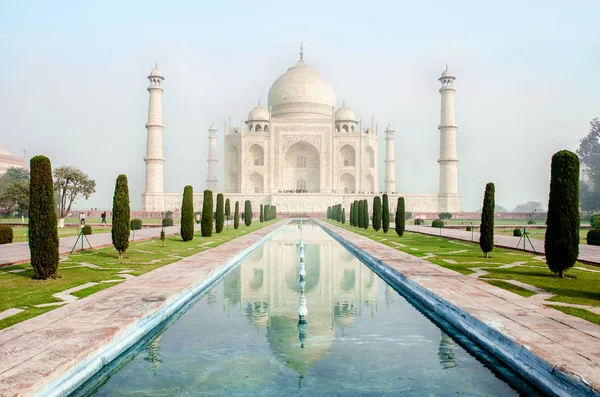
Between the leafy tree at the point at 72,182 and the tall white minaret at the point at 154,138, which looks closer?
the leafy tree at the point at 72,182

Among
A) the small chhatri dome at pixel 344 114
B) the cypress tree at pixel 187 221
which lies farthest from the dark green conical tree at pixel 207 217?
the small chhatri dome at pixel 344 114

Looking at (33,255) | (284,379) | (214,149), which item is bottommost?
(284,379)

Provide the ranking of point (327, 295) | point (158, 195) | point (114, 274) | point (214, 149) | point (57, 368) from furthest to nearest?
1. point (214, 149)
2. point (158, 195)
3. point (114, 274)
4. point (327, 295)
5. point (57, 368)

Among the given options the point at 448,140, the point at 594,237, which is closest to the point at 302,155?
the point at 448,140

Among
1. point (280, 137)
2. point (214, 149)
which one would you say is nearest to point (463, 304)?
point (280, 137)

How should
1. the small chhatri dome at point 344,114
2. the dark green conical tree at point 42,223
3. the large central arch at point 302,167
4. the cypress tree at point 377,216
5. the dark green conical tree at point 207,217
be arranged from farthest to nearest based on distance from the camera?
the small chhatri dome at point 344,114 → the large central arch at point 302,167 → the cypress tree at point 377,216 → the dark green conical tree at point 207,217 → the dark green conical tree at point 42,223

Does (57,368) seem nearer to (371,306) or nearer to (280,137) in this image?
(371,306)

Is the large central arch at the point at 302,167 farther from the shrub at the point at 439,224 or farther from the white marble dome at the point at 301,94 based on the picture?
the shrub at the point at 439,224

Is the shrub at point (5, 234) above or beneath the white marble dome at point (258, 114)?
beneath
